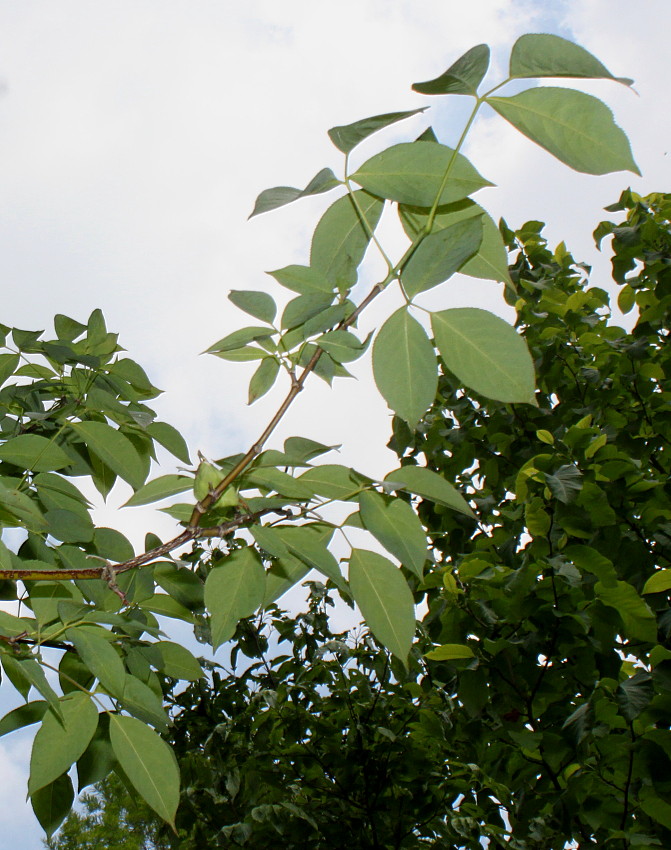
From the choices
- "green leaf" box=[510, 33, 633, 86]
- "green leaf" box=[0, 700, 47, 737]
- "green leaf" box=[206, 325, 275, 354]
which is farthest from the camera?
"green leaf" box=[0, 700, 47, 737]

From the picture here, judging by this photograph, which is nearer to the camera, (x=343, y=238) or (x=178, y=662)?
(x=343, y=238)

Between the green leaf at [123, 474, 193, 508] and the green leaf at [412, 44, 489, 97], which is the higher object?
the green leaf at [412, 44, 489, 97]

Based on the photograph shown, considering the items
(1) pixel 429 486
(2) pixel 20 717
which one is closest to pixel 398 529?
(1) pixel 429 486

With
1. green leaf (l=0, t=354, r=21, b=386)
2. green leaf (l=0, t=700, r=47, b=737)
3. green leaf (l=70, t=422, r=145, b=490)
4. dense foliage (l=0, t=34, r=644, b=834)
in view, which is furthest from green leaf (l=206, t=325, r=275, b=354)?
green leaf (l=0, t=354, r=21, b=386)

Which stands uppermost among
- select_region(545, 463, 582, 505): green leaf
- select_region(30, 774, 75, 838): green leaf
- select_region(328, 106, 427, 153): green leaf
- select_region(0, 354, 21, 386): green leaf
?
select_region(0, 354, 21, 386): green leaf

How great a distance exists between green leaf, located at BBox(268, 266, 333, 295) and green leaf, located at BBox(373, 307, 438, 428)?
72 millimetres

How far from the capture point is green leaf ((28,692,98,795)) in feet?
1.49

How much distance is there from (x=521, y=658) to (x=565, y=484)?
0.36m

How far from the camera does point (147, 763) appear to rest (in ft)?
1.52

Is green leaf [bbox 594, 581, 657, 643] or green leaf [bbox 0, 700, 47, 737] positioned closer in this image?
green leaf [bbox 0, 700, 47, 737]

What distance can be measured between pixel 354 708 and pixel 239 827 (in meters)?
0.47

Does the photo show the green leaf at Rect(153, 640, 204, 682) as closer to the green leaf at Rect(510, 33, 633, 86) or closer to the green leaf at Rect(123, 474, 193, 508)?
the green leaf at Rect(123, 474, 193, 508)

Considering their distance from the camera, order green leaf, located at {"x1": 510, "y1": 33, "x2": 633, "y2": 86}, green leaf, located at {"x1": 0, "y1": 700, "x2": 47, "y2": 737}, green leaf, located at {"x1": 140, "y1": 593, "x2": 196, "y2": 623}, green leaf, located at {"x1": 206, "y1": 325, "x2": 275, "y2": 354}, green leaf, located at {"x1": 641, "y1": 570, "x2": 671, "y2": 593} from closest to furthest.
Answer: green leaf, located at {"x1": 510, "y1": 33, "x2": 633, "y2": 86} < green leaf, located at {"x1": 206, "y1": 325, "x2": 275, "y2": 354} < green leaf, located at {"x1": 0, "y1": 700, "x2": 47, "y2": 737} < green leaf, located at {"x1": 140, "y1": 593, "x2": 196, "y2": 623} < green leaf, located at {"x1": 641, "y1": 570, "x2": 671, "y2": 593}

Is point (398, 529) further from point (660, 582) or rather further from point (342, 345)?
point (660, 582)
